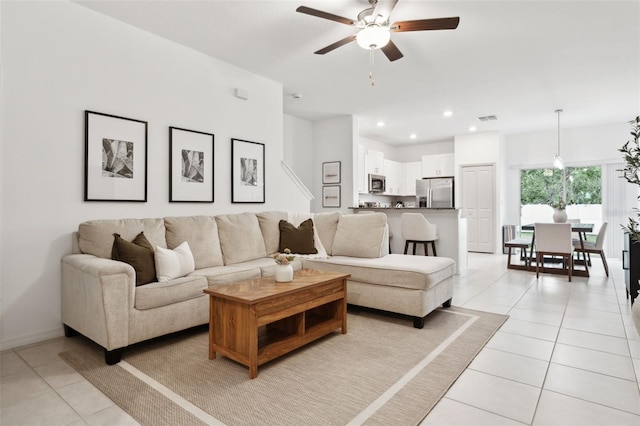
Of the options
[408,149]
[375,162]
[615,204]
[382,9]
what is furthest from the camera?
[408,149]

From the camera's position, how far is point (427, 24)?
269cm

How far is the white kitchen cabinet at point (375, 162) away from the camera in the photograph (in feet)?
25.6

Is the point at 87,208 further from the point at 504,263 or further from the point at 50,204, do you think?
the point at 504,263

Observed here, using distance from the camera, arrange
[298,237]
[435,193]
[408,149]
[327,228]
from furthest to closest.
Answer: [408,149] < [435,193] < [327,228] < [298,237]

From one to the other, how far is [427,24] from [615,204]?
6.93m

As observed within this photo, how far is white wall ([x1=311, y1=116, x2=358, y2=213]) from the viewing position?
21.3 ft

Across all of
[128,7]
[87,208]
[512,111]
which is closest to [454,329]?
[87,208]

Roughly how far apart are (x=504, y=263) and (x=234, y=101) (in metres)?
5.45

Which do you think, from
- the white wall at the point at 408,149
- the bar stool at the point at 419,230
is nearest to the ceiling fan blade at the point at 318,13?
the bar stool at the point at 419,230

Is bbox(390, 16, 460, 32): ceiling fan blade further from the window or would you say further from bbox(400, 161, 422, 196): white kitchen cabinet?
the window

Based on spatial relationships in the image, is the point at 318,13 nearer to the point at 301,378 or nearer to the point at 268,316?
the point at 268,316

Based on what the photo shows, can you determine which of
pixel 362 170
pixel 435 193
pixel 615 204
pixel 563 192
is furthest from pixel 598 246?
pixel 362 170

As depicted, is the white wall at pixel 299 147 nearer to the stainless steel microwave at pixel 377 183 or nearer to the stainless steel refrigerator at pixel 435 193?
the stainless steel microwave at pixel 377 183

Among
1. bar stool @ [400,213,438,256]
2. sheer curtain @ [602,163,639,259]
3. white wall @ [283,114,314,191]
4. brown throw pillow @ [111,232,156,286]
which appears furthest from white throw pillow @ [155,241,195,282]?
sheer curtain @ [602,163,639,259]
